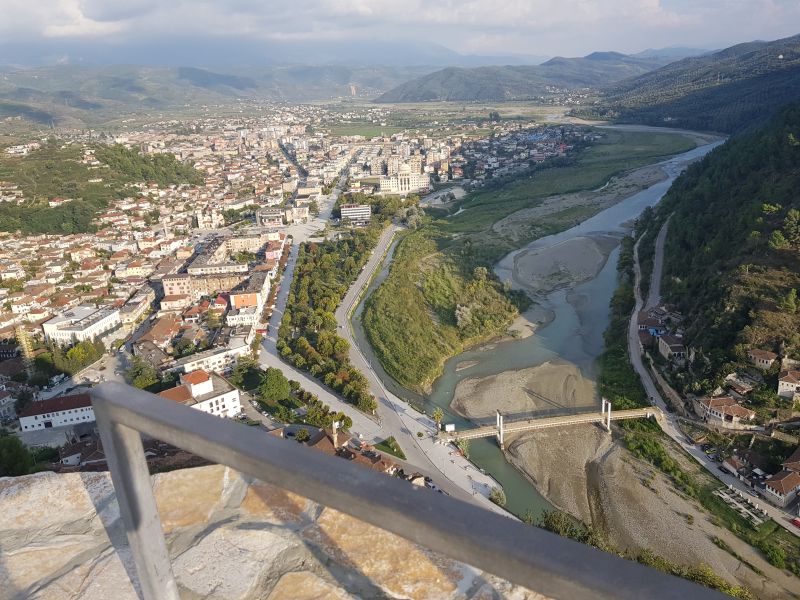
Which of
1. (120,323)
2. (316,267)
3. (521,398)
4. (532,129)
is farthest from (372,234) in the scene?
(532,129)

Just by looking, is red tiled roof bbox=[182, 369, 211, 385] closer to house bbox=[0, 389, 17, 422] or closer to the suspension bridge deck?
house bbox=[0, 389, 17, 422]

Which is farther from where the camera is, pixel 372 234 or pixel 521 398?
pixel 372 234

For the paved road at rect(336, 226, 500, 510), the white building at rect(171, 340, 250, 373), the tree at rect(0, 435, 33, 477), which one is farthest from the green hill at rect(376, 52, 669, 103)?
the tree at rect(0, 435, 33, 477)

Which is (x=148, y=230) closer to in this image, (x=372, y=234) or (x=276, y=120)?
(x=372, y=234)

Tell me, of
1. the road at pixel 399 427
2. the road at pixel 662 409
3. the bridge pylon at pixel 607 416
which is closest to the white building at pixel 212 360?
the road at pixel 399 427

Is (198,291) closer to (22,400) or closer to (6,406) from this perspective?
(22,400)

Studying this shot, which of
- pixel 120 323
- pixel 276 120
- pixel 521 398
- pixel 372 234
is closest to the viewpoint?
pixel 521 398
